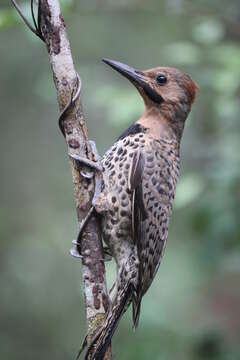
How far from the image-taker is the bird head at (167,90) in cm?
426

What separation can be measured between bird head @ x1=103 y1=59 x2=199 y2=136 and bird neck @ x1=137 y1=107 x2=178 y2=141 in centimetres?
1

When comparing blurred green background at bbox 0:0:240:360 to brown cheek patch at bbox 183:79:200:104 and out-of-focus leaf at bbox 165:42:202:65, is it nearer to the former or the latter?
out-of-focus leaf at bbox 165:42:202:65

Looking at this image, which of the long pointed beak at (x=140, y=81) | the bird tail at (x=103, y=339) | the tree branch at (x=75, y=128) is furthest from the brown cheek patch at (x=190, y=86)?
the bird tail at (x=103, y=339)

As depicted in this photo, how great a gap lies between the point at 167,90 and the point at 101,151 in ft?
11.7

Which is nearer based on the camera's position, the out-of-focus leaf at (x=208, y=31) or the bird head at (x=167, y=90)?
the bird head at (x=167, y=90)

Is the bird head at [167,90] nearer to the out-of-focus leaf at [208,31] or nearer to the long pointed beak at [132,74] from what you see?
the long pointed beak at [132,74]

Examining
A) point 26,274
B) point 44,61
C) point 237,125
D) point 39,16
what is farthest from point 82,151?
point 44,61

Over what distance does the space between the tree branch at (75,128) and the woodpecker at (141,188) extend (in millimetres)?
304

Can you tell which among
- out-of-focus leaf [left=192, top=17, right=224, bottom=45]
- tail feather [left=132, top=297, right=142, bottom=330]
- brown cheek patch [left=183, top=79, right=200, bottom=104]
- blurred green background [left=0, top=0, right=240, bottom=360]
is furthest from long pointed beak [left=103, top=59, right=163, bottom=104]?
tail feather [left=132, top=297, right=142, bottom=330]

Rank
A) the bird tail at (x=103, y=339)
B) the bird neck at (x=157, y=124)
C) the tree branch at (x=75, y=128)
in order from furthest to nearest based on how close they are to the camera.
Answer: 1. the bird neck at (x=157, y=124)
2. the bird tail at (x=103, y=339)
3. the tree branch at (x=75, y=128)

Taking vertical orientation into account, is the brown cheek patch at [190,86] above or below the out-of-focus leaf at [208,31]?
below

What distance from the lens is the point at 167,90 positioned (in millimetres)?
4301

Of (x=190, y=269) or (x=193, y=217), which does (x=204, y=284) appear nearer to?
(x=190, y=269)

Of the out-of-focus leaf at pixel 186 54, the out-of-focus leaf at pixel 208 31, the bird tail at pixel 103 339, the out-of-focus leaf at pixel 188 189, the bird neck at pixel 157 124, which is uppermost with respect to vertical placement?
the out-of-focus leaf at pixel 208 31
